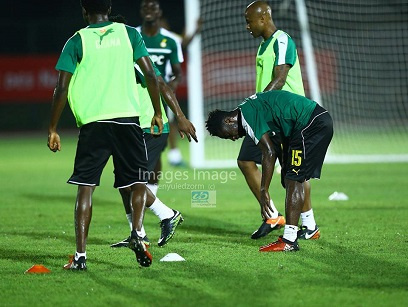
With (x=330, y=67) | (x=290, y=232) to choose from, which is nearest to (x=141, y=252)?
(x=290, y=232)

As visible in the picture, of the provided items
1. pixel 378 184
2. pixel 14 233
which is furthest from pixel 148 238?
pixel 378 184

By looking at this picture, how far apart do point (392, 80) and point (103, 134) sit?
744 inches

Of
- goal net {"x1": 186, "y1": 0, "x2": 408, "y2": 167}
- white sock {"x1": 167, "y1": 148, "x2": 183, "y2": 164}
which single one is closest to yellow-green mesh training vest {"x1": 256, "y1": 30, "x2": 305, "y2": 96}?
goal net {"x1": 186, "y1": 0, "x2": 408, "y2": 167}

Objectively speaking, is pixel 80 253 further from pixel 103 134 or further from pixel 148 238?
pixel 148 238

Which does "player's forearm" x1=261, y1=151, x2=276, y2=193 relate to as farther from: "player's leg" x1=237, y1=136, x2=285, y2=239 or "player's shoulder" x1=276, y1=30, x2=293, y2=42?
"player's shoulder" x1=276, y1=30, x2=293, y2=42

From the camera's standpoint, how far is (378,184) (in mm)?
13117

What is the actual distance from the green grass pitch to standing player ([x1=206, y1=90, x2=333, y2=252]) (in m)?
0.40

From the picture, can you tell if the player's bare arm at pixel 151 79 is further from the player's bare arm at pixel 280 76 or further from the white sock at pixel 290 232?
the player's bare arm at pixel 280 76

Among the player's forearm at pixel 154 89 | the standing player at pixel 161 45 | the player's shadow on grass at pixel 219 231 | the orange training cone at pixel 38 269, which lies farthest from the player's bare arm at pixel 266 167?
the standing player at pixel 161 45

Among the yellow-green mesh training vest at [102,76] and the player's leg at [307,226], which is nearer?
the yellow-green mesh training vest at [102,76]

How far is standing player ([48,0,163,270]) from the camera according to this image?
6.39 meters

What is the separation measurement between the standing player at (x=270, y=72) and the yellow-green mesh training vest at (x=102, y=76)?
205 centimetres

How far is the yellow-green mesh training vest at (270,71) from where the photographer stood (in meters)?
8.29

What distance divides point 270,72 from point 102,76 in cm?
244
